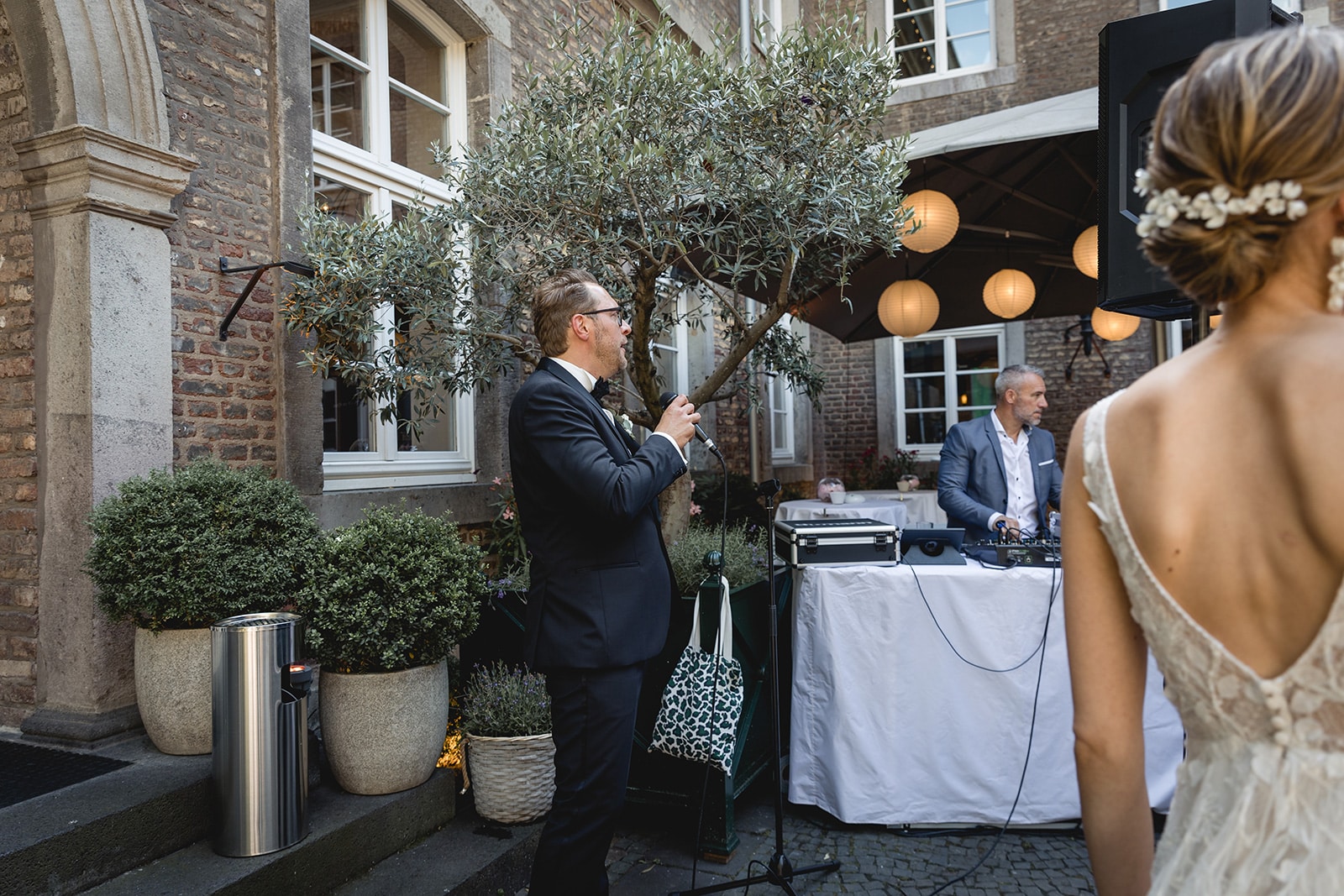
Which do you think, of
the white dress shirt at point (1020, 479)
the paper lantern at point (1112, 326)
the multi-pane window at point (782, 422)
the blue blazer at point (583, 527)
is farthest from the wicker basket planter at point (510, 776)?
the multi-pane window at point (782, 422)

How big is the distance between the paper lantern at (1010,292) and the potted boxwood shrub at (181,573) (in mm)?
5921

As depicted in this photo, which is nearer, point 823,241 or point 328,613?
point 328,613

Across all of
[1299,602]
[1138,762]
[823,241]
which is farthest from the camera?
[823,241]

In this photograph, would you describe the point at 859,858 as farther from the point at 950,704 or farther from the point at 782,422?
the point at 782,422

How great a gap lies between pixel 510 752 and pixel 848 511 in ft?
11.8

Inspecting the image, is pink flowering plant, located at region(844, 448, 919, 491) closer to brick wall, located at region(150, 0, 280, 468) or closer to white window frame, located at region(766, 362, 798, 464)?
white window frame, located at region(766, 362, 798, 464)

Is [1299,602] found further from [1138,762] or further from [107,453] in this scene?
[107,453]

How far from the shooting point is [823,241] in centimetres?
445

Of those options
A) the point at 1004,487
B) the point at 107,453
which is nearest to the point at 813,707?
the point at 1004,487

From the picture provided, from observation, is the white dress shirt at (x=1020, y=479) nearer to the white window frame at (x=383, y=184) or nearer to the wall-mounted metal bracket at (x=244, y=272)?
the white window frame at (x=383, y=184)

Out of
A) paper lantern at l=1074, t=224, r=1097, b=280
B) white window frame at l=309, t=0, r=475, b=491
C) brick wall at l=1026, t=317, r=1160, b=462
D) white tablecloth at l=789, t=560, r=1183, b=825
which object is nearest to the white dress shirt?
white tablecloth at l=789, t=560, r=1183, b=825

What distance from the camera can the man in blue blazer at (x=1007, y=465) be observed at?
177 inches

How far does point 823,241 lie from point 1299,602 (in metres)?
3.71

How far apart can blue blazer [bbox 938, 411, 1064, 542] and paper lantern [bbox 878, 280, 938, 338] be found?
230 centimetres
